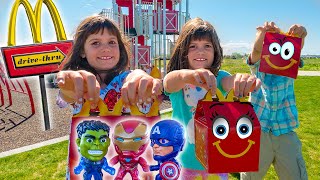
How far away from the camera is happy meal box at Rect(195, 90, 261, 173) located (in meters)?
0.81

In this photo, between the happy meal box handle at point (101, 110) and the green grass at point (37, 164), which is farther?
the green grass at point (37, 164)

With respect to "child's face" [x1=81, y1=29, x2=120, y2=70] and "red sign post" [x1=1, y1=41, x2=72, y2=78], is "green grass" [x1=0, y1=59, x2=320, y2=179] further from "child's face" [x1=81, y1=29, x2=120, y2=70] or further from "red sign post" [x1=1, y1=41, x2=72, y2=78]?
"child's face" [x1=81, y1=29, x2=120, y2=70]

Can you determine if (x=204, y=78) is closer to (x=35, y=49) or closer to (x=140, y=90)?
(x=140, y=90)

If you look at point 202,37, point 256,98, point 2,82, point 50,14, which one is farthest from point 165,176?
point 2,82

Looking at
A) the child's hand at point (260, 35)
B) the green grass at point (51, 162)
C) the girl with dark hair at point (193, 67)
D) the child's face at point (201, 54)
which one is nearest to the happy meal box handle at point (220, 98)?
the girl with dark hair at point (193, 67)

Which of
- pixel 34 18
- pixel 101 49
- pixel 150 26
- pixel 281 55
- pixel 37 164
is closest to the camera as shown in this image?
pixel 101 49

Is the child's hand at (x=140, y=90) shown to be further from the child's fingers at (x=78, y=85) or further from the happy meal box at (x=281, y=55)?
the happy meal box at (x=281, y=55)

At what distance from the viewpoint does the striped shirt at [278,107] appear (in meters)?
2.13

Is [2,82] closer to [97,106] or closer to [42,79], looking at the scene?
[42,79]

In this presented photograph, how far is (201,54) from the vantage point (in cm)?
139

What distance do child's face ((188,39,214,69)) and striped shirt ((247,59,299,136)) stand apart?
2.68 feet

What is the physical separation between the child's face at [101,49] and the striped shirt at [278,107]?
1198 millimetres

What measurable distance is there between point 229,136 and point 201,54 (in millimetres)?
641

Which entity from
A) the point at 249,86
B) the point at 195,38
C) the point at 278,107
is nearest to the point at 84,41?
the point at 195,38
